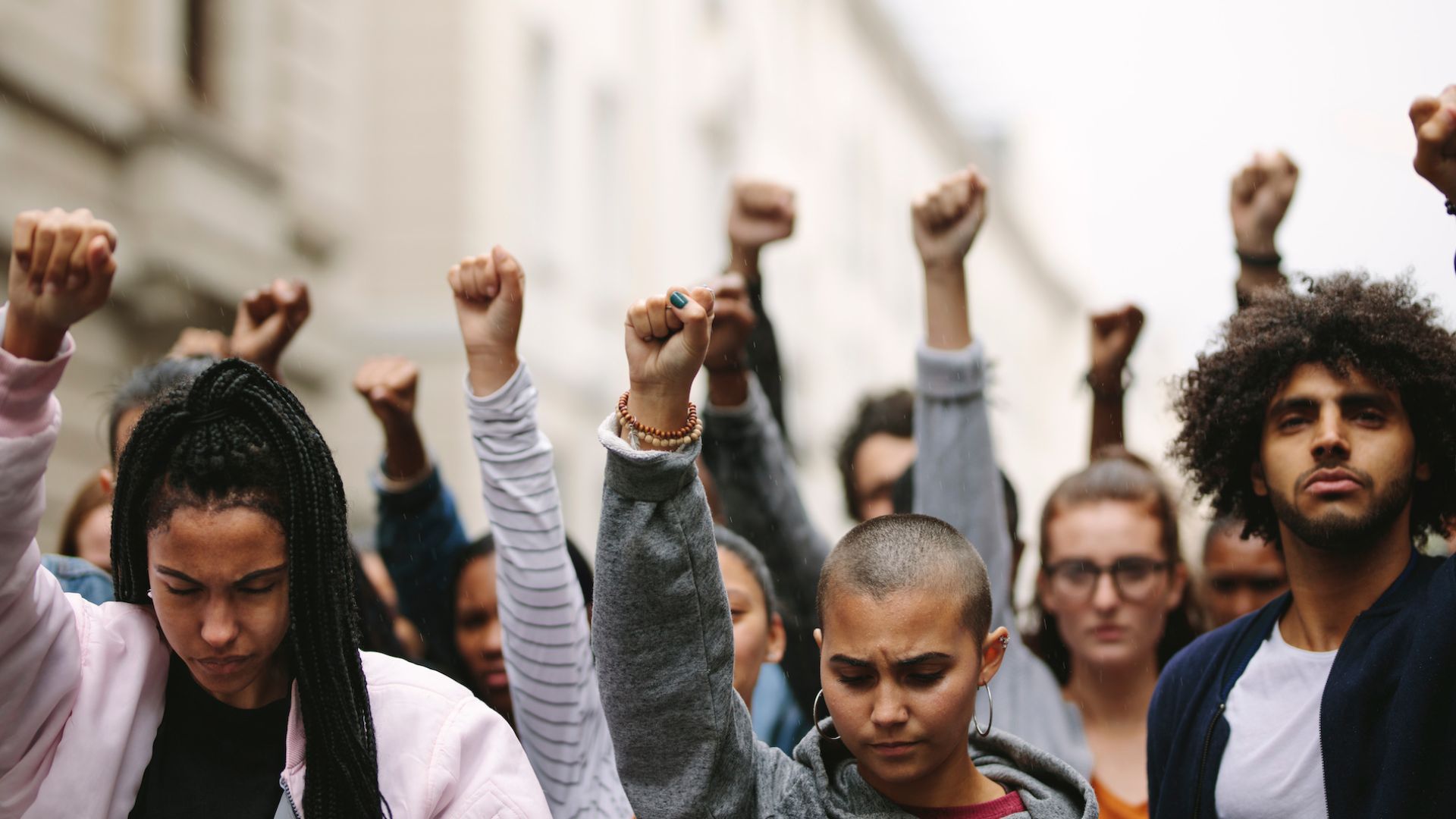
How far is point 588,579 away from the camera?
355 cm

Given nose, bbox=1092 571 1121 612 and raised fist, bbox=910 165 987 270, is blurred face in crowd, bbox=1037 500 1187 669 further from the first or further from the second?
raised fist, bbox=910 165 987 270

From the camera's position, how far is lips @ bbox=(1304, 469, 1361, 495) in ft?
8.88

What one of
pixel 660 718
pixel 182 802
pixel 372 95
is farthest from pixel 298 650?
pixel 372 95

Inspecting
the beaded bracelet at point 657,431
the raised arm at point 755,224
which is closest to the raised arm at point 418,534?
the raised arm at point 755,224

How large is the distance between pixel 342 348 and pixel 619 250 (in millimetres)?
5668

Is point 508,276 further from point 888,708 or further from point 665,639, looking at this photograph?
point 888,708

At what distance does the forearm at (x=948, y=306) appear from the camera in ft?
11.1

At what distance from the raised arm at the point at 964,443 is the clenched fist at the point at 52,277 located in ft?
5.75

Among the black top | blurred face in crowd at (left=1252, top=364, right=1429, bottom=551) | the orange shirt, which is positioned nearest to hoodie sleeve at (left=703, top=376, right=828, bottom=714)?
the orange shirt

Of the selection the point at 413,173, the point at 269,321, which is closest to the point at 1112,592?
the point at 269,321

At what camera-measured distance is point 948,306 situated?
11.1ft

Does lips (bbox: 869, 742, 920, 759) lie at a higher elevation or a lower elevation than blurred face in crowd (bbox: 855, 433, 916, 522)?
lower

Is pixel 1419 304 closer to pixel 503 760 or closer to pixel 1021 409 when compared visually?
pixel 503 760

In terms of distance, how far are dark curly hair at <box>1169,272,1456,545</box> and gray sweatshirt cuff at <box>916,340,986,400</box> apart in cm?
43
